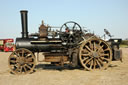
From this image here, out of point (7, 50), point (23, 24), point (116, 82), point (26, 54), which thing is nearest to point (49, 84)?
point (116, 82)

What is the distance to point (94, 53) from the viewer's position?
1014 centimetres

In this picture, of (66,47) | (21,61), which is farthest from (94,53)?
(21,61)

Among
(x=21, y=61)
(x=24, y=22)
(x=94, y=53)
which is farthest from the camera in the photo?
(x=24, y=22)

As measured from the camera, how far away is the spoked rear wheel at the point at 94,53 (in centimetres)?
1010

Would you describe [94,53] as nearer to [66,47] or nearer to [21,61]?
[66,47]

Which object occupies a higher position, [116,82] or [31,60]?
[31,60]

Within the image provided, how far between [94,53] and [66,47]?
162cm

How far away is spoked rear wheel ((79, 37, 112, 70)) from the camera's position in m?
10.1

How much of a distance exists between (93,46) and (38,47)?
10.3ft

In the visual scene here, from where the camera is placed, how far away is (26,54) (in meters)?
9.98

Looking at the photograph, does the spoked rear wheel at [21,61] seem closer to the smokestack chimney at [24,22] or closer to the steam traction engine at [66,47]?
the steam traction engine at [66,47]

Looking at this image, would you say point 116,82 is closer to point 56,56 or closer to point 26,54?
point 56,56

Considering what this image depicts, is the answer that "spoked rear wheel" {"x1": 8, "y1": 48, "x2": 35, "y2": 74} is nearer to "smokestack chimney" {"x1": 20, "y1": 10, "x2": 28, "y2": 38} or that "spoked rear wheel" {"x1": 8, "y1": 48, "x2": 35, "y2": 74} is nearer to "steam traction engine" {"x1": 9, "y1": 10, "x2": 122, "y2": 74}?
"steam traction engine" {"x1": 9, "y1": 10, "x2": 122, "y2": 74}

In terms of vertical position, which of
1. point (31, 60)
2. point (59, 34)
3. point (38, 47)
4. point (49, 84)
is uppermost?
point (59, 34)
